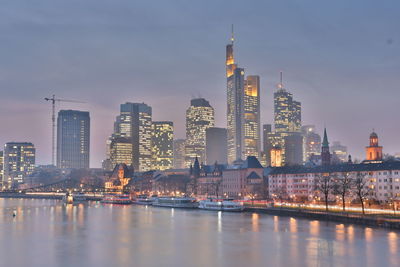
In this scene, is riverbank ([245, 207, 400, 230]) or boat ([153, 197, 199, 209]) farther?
boat ([153, 197, 199, 209])

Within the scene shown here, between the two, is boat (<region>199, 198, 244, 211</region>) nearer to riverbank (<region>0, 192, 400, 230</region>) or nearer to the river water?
riverbank (<region>0, 192, 400, 230</region>)

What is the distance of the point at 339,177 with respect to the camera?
126 metres

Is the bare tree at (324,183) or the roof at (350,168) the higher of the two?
the roof at (350,168)

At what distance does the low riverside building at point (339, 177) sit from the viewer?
367 ft

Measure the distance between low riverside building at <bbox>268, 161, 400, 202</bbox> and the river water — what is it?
108 ft

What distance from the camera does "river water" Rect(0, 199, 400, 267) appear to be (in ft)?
167

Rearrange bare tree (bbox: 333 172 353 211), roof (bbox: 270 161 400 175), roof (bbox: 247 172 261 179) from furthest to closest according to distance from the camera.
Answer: roof (bbox: 247 172 261 179), roof (bbox: 270 161 400 175), bare tree (bbox: 333 172 353 211)

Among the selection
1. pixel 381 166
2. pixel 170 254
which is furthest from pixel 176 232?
pixel 381 166

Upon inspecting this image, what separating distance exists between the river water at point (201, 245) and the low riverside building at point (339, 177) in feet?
108

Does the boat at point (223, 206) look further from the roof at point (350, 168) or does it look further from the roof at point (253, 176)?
the roof at point (253, 176)

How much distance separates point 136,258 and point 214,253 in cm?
834

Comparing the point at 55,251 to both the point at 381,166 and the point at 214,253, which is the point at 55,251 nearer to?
the point at 214,253

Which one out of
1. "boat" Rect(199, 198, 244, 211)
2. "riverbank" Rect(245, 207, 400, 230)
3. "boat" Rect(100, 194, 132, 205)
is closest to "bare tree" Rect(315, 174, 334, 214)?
"riverbank" Rect(245, 207, 400, 230)

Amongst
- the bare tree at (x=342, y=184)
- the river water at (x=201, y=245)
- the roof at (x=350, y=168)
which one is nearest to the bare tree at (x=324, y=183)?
Answer: the bare tree at (x=342, y=184)
